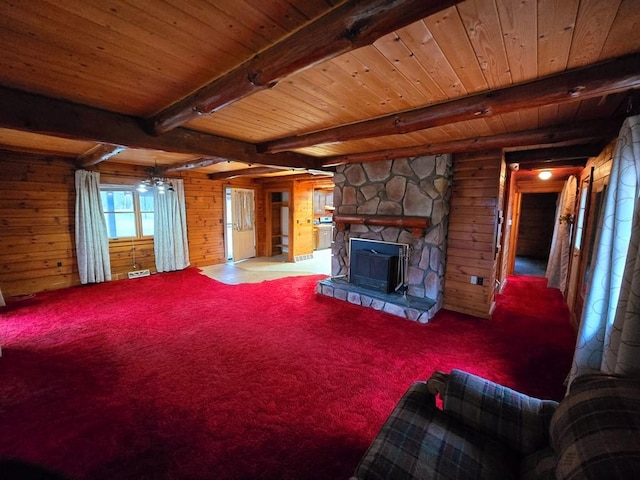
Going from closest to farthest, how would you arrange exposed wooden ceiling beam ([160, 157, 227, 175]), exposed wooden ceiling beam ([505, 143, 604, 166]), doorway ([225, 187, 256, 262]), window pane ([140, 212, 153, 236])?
1. exposed wooden ceiling beam ([505, 143, 604, 166])
2. exposed wooden ceiling beam ([160, 157, 227, 175])
3. window pane ([140, 212, 153, 236])
4. doorway ([225, 187, 256, 262])

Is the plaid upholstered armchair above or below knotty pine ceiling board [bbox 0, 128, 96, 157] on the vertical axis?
below

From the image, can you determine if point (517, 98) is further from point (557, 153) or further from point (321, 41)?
point (557, 153)

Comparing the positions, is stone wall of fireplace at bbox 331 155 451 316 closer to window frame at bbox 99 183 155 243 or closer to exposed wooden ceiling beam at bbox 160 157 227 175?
exposed wooden ceiling beam at bbox 160 157 227 175

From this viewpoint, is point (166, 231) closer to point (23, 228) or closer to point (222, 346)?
point (23, 228)

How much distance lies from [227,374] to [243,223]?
524cm

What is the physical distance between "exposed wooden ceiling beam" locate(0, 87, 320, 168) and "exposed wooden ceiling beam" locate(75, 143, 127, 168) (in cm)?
70

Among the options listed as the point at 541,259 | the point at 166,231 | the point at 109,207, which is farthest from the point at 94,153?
the point at 541,259

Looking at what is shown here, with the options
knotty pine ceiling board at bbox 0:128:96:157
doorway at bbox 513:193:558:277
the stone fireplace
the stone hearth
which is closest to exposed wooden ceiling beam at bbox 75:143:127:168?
knotty pine ceiling board at bbox 0:128:96:157

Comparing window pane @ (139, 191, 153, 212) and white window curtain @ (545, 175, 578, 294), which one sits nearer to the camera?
white window curtain @ (545, 175, 578, 294)

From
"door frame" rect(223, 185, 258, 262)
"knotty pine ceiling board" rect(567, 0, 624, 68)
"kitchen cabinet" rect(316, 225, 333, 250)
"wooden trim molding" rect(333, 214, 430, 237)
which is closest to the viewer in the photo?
"knotty pine ceiling board" rect(567, 0, 624, 68)

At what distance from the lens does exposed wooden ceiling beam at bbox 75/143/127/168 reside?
3258 mm

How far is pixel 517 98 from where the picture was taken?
1797mm

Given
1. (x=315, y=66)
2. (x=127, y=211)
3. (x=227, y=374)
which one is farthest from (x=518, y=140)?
(x=127, y=211)

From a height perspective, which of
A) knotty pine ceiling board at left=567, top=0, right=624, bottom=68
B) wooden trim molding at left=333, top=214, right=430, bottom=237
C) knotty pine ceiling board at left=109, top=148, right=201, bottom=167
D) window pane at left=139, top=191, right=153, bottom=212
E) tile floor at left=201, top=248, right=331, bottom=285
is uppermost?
knotty pine ceiling board at left=567, top=0, right=624, bottom=68
